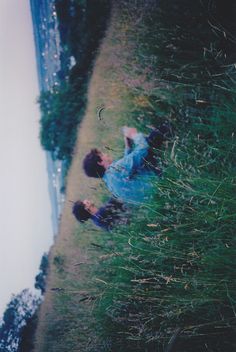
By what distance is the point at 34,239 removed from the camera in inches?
69.2

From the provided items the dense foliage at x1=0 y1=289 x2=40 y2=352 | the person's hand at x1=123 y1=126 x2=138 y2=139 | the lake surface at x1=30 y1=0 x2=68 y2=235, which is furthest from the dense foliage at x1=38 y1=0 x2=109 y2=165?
the dense foliage at x1=0 y1=289 x2=40 y2=352

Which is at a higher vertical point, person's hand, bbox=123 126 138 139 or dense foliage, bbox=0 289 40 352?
person's hand, bbox=123 126 138 139

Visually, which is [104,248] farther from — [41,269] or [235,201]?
[235,201]

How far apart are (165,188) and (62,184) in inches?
25.1

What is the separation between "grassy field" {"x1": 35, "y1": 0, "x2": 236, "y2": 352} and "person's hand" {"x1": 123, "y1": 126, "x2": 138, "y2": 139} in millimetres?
42

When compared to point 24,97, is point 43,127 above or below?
below

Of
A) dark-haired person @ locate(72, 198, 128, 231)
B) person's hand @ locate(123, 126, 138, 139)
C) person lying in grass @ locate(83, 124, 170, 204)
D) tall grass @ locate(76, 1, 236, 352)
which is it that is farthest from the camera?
person's hand @ locate(123, 126, 138, 139)

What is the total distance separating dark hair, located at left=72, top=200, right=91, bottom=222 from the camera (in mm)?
1724

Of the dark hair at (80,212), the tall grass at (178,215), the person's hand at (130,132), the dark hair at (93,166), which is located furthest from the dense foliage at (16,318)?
the person's hand at (130,132)

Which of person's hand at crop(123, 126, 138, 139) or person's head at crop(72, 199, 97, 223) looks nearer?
person's head at crop(72, 199, 97, 223)

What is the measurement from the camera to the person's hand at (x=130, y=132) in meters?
1.84

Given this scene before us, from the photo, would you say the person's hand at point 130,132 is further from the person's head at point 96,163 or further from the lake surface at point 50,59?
the lake surface at point 50,59

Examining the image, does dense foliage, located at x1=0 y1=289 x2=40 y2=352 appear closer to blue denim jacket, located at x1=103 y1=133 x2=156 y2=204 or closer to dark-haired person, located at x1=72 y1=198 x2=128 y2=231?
dark-haired person, located at x1=72 y1=198 x2=128 y2=231

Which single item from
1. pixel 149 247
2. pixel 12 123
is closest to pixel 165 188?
pixel 149 247
